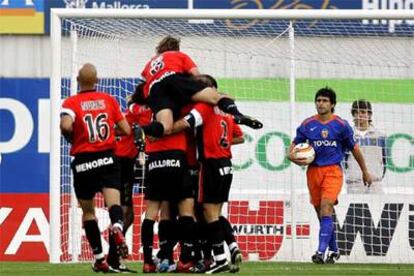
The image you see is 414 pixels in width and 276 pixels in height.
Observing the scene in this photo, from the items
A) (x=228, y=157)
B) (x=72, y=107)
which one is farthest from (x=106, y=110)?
(x=228, y=157)

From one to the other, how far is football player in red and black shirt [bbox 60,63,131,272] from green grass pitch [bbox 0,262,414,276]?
75 centimetres

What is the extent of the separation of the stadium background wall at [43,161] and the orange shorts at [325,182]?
6.64 ft

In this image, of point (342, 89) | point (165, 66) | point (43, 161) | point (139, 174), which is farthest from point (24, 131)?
point (165, 66)

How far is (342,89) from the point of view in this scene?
19375mm

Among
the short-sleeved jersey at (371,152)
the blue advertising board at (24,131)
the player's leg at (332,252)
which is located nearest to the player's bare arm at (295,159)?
the player's leg at (332,252)

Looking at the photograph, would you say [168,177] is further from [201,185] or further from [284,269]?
[284,269]

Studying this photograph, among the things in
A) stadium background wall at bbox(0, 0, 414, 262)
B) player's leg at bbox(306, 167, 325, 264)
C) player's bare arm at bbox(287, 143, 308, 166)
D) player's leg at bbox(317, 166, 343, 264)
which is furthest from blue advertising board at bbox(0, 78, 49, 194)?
player's leg at bbox(317, 166, 343, 264)

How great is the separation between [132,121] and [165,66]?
1399 mm

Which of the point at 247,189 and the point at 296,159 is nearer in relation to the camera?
the point at 296,159

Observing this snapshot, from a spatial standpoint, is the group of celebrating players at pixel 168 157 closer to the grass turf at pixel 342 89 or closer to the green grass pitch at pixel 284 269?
the green grass pitch at pixel 284 269

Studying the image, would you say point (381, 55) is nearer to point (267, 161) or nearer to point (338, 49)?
point (338, 49)

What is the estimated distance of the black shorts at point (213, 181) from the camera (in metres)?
13.4

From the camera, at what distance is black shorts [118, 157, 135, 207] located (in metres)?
14.9

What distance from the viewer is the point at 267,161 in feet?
62.6
